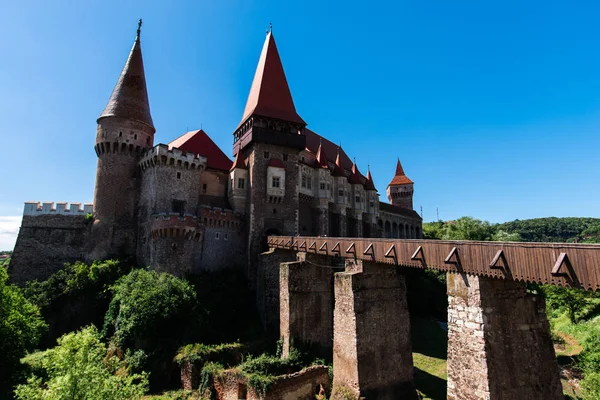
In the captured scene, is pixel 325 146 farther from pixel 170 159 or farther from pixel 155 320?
pixel 155 320

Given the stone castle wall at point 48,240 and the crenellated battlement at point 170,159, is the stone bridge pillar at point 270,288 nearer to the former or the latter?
the crenellated battlement at point 170,159

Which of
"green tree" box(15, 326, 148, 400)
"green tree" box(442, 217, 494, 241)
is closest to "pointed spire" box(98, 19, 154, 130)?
"green tree" box(15, 326, 148, 400)

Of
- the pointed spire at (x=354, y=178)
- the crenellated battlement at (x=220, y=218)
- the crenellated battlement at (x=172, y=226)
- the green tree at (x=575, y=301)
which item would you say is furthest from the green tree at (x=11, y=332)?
the green tree at (x=575, y=301)

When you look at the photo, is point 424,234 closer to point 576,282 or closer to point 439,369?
point 439,369

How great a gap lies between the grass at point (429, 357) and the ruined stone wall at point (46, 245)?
25878mm

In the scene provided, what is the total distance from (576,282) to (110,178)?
29586 millimetres

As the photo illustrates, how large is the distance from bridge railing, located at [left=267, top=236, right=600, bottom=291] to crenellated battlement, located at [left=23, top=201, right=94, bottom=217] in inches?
982

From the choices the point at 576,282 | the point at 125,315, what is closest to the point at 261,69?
the point at 125,315

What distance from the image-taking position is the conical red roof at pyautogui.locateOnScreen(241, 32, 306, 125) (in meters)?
30.9

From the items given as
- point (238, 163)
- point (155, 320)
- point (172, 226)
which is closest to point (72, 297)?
point (172, 226)

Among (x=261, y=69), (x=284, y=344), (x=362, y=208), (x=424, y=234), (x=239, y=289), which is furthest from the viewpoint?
(x=424, y=234)

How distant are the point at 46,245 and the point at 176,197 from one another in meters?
10.6

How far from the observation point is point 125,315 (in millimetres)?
19703

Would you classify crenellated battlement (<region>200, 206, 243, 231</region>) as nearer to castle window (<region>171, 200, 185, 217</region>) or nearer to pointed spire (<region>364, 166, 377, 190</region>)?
castle window (<region>171, 200, 185, 217</region>)
